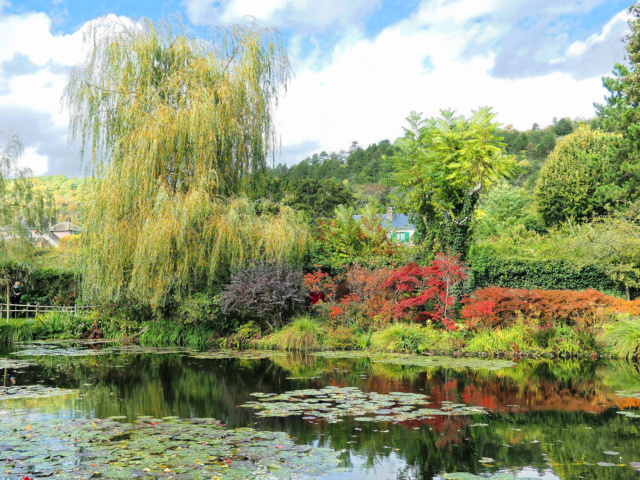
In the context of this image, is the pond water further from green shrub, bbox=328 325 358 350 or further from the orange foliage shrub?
green shrub, bbox=328 325 358 350

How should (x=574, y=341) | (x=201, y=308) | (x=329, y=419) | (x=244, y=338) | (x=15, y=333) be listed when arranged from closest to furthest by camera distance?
1. (x=329, y=419)
2. (x=574, y=341)
3. (x=201, y=308)
4. (x=244, y=338)
5. (x=15, y=333)

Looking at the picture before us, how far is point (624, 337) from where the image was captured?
12680 mm

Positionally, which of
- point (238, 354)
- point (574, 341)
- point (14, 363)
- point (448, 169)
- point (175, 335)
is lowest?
point (238, 354)

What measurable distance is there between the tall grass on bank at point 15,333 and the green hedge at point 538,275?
14.0 metres

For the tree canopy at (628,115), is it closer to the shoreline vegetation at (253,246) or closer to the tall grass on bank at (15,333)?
the shoreline vegetation at (253,246)

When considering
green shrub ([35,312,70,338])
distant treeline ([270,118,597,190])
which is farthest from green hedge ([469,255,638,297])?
distant treeline ([270,118,597,190])

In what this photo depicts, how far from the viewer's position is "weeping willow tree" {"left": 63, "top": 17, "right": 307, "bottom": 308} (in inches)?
574

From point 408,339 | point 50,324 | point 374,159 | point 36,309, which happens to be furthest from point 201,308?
point 374,159

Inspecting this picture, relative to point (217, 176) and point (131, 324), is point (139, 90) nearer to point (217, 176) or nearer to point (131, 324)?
point (217, 176)

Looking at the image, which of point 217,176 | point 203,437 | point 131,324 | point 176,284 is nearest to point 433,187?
point 217,176

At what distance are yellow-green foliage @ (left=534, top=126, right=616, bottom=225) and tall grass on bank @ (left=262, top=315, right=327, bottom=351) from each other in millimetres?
19042

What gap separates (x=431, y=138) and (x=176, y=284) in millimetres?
9210

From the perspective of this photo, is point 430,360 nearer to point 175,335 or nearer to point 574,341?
point 574,341

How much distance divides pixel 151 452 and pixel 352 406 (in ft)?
10.4
